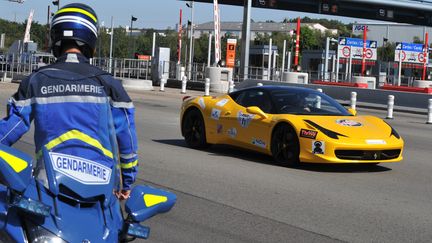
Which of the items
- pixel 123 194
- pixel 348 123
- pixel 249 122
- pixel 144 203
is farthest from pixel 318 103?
pixel 144 203

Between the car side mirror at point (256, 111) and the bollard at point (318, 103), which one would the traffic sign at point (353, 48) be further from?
the car side mirror at point (256, 111)

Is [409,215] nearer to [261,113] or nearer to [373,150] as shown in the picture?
[373,150]

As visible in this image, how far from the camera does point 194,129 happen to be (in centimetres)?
1180

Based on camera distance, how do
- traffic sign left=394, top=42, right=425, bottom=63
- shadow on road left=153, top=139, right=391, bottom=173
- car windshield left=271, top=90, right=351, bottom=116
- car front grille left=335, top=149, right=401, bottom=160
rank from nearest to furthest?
1. car front grille left=335, top=149, right=401, bottom=160
2. shadow on road left=153, top=139, right=391, bottom=173
3. car windshield left=271, top=90, right=351, bottom=116
4. traffic sign left=394, top=42, right=425, bottom=63

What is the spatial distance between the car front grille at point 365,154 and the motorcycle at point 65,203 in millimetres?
6621

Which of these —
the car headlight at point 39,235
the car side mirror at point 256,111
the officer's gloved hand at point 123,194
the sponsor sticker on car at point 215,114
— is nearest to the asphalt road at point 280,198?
the sponsor sticker on car at point 215,114

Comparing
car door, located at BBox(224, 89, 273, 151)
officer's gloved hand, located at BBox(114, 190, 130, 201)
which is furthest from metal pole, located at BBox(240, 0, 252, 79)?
officer's gloved hand, located at BBox(114, 190, 130, 201)

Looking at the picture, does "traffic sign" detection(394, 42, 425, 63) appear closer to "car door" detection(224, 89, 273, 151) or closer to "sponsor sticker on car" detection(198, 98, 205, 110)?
"sponsor sticker on car" detection(198, 98, 205, 110)

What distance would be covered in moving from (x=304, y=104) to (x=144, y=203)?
25.3 ft

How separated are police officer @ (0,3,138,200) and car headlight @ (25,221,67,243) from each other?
0.24 meters

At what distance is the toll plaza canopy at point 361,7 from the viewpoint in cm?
5475

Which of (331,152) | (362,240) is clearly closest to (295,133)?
(331,152)

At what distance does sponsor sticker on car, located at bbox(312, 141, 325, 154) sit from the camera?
367 inches

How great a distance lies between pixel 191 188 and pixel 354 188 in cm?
214
